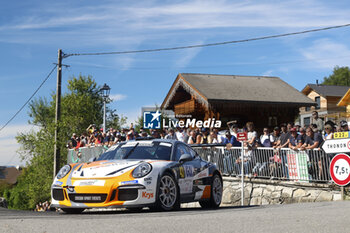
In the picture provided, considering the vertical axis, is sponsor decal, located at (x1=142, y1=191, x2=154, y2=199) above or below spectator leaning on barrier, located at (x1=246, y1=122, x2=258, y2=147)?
below

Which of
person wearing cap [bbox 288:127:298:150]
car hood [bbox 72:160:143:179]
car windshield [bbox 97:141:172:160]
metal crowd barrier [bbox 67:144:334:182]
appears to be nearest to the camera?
car hood [bbox 72:160:143:179]

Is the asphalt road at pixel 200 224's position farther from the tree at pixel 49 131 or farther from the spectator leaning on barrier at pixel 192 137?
the tree at pixel 49 131

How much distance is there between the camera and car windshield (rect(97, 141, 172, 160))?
33.4ft

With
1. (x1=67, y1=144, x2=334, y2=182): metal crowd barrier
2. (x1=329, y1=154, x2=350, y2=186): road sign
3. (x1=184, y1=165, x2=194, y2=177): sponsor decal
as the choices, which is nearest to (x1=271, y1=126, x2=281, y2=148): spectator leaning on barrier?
(x1=67, y1=144, x2=334, y2=182): metal crowd barrier

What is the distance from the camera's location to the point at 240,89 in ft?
115

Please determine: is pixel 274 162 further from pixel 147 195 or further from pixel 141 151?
pixel 147 195

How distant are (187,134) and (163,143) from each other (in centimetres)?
926

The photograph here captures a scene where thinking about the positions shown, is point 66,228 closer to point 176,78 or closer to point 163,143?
point 163,143

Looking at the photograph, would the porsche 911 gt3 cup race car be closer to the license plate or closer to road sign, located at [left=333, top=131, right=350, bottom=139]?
the license plate

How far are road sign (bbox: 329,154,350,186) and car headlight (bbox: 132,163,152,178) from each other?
5.29 m

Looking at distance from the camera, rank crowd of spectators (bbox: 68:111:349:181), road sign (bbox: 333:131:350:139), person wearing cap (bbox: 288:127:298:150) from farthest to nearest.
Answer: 1. person wearing cap (bbox: 288:127:298:150)
2. crowd of spectators (bbox: 68:111:349:181)
3. road sign (bbox: 333:131:350:139)

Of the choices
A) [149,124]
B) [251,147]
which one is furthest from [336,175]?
[149,124]

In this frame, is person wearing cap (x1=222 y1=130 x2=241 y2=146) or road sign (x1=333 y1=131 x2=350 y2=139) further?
person wearing cap (x1=222 y1=130 x2=241 y2=146)

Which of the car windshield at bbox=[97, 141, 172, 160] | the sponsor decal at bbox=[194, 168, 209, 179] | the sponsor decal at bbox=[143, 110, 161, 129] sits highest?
the sponsor decal at bbox=[143, 110, 161, 129]
